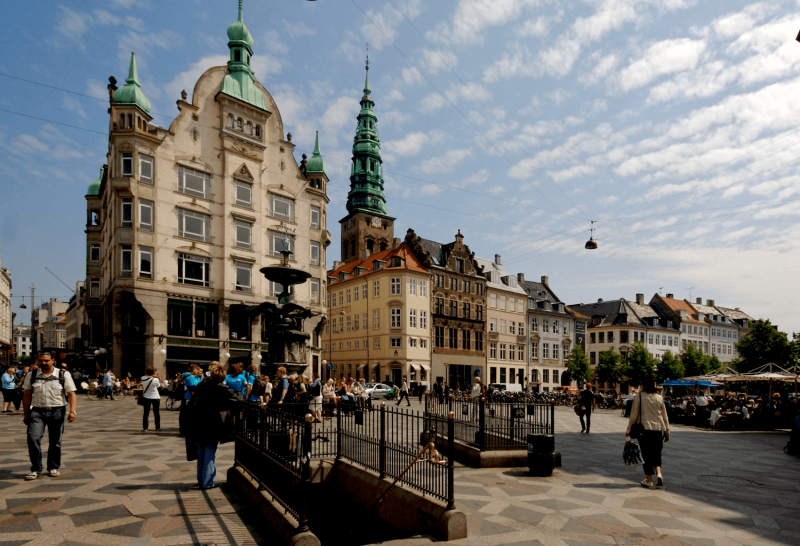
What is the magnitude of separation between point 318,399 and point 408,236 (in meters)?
45.7

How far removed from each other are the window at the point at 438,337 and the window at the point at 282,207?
71.9 feet

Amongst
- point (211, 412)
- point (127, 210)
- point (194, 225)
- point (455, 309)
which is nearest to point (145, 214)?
point (127, 210)

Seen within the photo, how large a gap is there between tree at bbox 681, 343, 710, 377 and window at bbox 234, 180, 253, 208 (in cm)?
6085

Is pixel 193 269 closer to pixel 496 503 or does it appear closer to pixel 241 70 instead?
pixel 241 70

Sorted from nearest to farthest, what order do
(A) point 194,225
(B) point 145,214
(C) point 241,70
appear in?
(B) point 145,214 → (A) point 194,225 → (C) point 241,70

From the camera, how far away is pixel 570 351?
2881 inches

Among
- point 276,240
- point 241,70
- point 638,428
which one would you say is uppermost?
point 241,70

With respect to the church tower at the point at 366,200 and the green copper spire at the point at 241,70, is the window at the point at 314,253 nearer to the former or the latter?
the green copper spire at the point at 241,70

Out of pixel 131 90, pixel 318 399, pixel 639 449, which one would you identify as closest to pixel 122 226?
pixel 131 90

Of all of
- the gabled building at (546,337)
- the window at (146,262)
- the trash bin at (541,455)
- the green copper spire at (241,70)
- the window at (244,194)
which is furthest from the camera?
the gabled building at (546,337)

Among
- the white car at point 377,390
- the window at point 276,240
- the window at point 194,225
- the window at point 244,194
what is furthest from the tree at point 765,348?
the window at point 194,225

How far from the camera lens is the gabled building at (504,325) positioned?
6444cm

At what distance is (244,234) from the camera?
133 ft

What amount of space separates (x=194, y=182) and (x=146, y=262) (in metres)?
6.78
